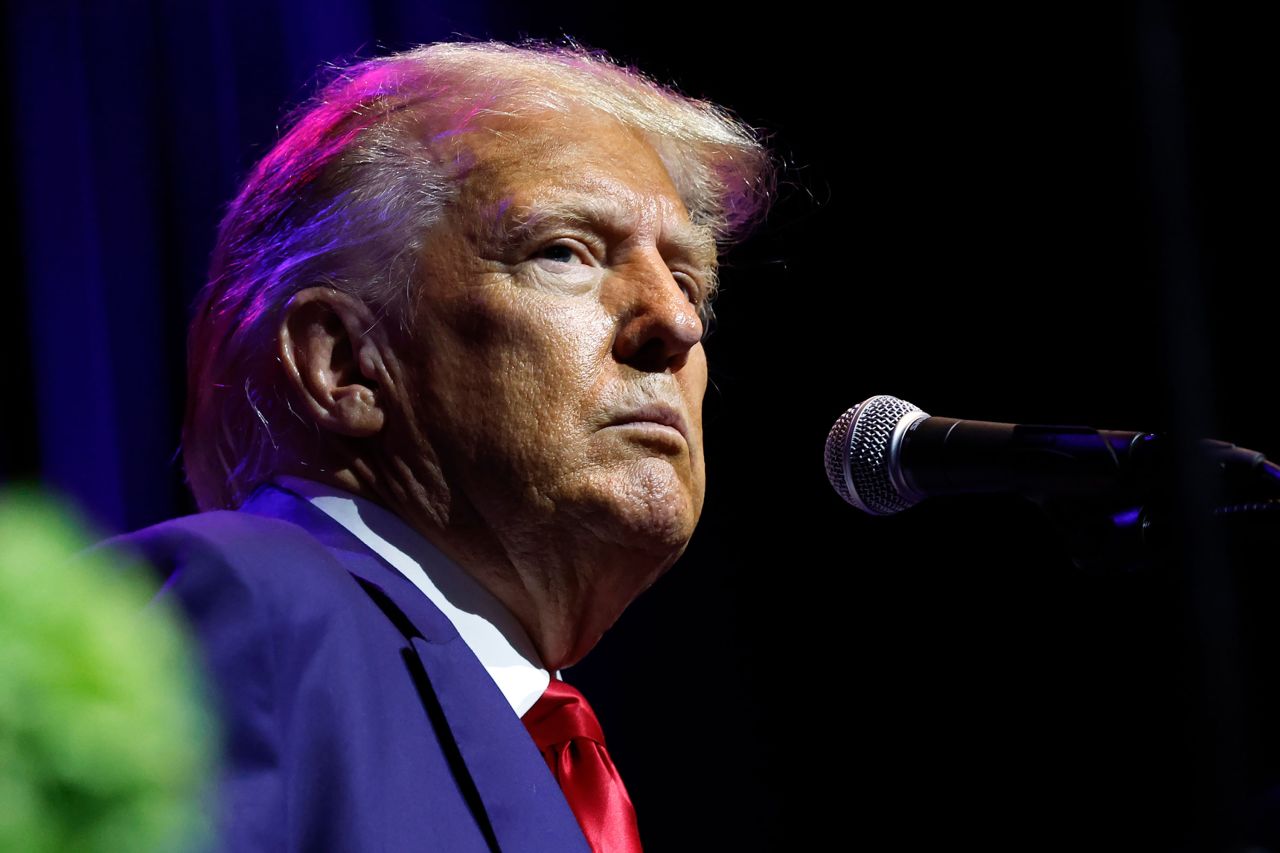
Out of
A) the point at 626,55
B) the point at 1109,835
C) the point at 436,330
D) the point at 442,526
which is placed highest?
the point at 626,55

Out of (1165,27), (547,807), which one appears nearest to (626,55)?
(547,807)

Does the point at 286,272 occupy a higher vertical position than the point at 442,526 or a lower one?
higher

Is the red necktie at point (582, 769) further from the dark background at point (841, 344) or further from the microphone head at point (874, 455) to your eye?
the dark background at point (841, 344)

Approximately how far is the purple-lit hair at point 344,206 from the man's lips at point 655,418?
346 millimetres

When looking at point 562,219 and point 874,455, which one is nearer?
point 874,455

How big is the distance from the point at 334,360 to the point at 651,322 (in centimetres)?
47

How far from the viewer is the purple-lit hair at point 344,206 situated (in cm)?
192

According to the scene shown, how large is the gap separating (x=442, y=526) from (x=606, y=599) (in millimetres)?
269

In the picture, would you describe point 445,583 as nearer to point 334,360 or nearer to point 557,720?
point 557,720

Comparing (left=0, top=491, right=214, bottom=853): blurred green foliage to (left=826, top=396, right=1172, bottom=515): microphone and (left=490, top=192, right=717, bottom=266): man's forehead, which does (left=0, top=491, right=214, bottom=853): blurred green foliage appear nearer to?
(left=826, top=396, right=1172, bottom=515): microphone

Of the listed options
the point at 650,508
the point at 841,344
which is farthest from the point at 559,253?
the point at 841,344

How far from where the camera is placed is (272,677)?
52.8 inches

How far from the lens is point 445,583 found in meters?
1.81

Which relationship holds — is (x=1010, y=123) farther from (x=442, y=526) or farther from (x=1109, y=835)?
(x=442, y=526)
